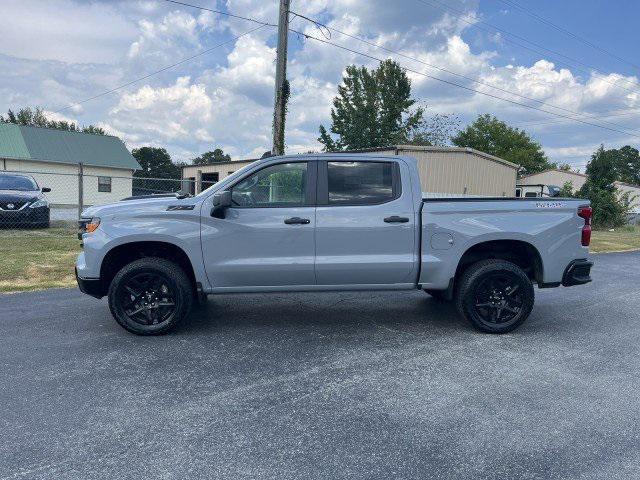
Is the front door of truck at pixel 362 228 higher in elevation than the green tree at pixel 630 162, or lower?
lower

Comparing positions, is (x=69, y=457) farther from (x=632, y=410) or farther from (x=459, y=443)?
(x=632, y=410)

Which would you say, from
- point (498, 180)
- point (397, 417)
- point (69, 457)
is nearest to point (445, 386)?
point (397, 417)

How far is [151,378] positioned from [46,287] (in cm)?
450

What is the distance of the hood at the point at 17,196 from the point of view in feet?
40.6

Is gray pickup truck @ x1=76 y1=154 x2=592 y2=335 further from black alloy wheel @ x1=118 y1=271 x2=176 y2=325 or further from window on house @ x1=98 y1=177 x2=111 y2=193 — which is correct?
window on house @ x1=98 y1=177 x2=111 y2=193

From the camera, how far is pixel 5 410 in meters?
3.33

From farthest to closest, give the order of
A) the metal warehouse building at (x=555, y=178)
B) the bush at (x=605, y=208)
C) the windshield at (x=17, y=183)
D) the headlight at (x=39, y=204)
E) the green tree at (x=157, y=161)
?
1. the green tree at (x=157, y=161)
2. the metal warehouse building at (x=555, y=178)
3. the bush at (x=605, y=208)
4. the windshield at (x=17, y=183)
5. the headlight at (x=39, y=204)

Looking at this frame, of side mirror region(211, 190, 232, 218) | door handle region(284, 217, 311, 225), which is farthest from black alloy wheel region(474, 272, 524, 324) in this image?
side mirror region(211, 190, 232, 218)

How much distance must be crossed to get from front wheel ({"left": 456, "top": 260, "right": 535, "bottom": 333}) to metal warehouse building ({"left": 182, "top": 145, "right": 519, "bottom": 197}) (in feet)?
Answer: 53.3

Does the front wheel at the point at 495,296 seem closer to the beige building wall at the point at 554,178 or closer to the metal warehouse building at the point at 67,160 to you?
the metal warehouse building at the point at 67,160

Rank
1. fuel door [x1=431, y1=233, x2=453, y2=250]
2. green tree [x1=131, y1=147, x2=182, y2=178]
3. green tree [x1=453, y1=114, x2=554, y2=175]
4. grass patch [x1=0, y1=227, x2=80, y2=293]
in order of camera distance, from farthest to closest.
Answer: green tree [x1=131, y1=147, x2=182, y2=178] → green tree [x1=453, y1=114, x2=554, y2=175] → grass patch [x1=0, y1=227, x2=80, y2=293] → fuel door [x1=431, y1=233, x2=453, y2=250]

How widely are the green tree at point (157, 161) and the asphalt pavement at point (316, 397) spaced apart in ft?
232

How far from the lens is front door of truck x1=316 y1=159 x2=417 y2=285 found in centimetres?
503

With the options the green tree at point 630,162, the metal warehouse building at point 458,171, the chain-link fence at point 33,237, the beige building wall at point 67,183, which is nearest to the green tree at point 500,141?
the metal warehouse building at point 458,171
